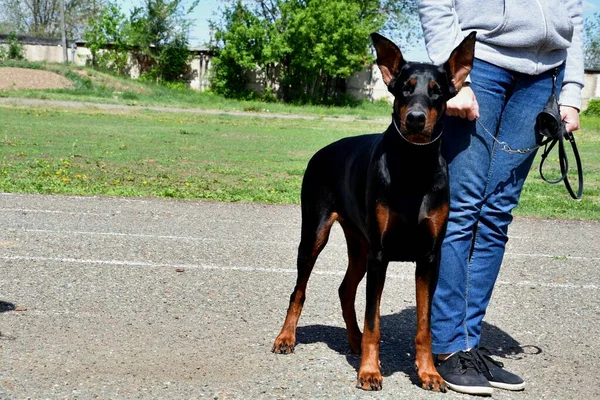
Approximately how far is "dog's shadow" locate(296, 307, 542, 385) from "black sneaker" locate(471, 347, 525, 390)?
37 centimetres

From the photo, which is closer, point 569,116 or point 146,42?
point 569,116

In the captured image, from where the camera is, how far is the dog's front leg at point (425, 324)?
433 cm

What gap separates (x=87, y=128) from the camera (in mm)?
23312

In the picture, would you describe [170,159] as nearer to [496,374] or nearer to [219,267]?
[219,267]

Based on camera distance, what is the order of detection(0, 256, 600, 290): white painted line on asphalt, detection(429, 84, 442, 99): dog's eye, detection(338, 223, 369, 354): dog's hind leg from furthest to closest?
detection(0, 256, 600, 290): white painted line on asphalt < detection(338, 223, 369, 354): dog's hind leg < detection(429, 84, 442, 99): dog's eye

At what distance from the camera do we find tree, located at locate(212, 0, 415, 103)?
5000 cm

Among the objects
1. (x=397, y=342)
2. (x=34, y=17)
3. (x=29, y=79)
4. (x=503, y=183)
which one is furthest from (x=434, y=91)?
(x=34, y=17)

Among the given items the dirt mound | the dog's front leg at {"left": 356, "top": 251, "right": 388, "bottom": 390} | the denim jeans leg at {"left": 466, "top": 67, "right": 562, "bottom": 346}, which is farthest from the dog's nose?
the dirt mound

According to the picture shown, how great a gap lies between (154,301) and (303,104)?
150 feet

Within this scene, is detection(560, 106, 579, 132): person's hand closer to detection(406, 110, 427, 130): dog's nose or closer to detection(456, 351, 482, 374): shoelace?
detection(406, 110, 427, 130): dog's nose

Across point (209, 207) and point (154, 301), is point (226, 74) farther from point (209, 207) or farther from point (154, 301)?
point (154, 301)

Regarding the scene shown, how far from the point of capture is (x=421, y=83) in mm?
4051

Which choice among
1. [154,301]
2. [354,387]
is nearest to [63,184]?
[154,301]

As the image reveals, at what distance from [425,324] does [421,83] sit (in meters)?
1.25
